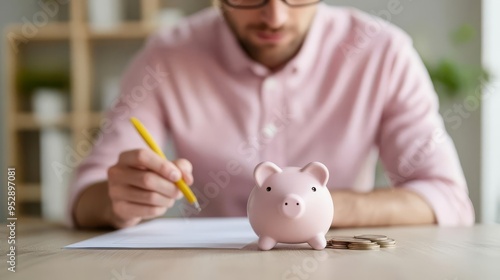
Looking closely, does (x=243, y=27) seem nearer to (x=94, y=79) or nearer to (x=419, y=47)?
(x=419, y=47)

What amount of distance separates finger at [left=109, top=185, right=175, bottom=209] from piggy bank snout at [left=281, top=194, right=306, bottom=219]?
338 mm

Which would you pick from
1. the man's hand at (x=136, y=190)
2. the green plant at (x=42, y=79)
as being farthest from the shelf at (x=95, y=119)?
the man's hand at (x=136, y=190)

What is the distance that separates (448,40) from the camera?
345cm

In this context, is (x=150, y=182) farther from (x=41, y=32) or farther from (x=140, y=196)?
(x=41, y=32)

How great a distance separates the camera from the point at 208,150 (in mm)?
1677

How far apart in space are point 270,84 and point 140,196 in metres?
0.62

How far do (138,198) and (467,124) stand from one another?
2.62m

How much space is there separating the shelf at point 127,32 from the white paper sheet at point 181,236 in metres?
2.41

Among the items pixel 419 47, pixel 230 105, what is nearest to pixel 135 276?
pixel 230 105

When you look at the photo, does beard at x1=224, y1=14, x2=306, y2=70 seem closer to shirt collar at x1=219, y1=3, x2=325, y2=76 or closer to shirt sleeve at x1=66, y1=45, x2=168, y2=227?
shirt collar at x1=219, y1=3, x2=325, y2=76

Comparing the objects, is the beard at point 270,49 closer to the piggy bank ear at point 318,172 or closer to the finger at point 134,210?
the finger at point 134,210

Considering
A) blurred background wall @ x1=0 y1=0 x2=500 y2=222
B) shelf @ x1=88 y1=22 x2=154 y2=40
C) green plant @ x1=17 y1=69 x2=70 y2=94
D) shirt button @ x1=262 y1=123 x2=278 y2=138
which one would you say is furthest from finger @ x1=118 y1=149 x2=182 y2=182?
green plant @ x1=17 y1=69 x2=70 y2=94

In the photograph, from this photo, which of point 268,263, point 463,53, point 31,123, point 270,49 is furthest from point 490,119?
point 268,263

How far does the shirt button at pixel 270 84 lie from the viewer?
A: 167cm
